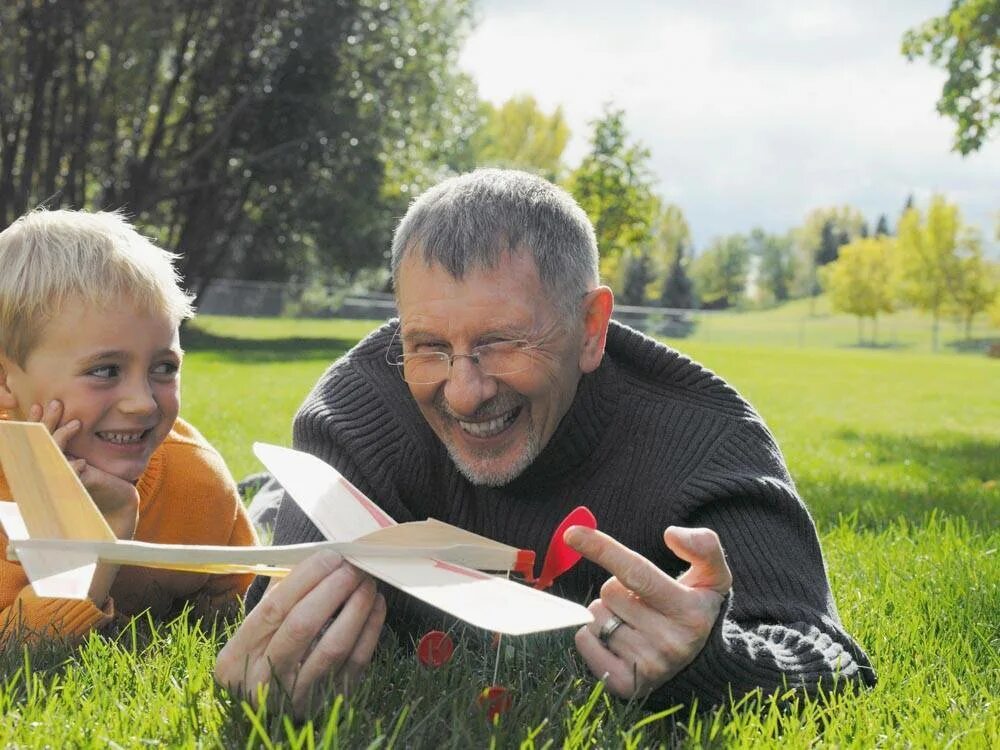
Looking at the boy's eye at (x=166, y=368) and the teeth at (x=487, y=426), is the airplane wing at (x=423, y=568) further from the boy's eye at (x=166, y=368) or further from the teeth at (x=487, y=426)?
the boy's eye at (x=166, y=368)

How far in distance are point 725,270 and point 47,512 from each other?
408ft

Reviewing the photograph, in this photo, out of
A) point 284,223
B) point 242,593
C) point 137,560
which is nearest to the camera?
point 137,560

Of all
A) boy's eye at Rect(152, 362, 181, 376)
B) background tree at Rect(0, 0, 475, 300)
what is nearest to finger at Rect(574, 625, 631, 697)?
boy's eye at Rect(152, 362, 181, 376)

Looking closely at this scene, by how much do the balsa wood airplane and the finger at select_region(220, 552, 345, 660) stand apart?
0.03 meters

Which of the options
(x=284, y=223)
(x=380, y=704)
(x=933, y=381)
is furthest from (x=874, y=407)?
(x=284, y=223)

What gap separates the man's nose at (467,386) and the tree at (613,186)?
35886 millimetres

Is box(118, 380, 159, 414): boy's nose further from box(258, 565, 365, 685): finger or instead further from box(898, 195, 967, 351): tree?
box(898, 195, 967, 351): tree

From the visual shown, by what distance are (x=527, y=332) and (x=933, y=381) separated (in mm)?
22870

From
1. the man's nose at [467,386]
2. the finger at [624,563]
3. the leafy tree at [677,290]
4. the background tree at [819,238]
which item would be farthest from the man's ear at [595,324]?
the background tree at [819,238]

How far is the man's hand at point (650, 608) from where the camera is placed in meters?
1.92

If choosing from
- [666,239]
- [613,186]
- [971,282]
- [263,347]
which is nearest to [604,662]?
[263,347]

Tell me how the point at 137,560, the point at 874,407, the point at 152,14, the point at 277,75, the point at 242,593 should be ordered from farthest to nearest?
the point at 277,75 → the point at 152,14 → the point at 874,407 → the point at 242,593 → the point at 137,560

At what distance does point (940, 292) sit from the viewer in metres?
65.0

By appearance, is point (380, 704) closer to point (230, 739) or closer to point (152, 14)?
point (230, 739)
